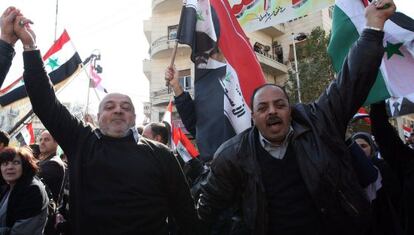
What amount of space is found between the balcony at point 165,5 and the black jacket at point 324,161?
22892mm

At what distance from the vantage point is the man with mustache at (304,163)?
7.30 ft

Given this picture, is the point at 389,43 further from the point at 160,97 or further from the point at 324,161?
the point at 160,97

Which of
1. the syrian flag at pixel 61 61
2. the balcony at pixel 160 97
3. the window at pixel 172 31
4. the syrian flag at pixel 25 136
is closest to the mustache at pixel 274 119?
the syrian flag at pixel 61 61

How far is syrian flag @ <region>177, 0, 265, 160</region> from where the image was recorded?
11.8 ft

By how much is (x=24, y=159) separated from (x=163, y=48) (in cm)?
2138

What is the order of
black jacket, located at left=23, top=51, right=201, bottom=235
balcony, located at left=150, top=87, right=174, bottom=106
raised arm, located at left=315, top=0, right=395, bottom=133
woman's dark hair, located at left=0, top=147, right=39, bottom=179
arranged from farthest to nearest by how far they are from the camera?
1. balcony, located at left=150, top=87, right=174, bottom=106
2. woman's dark hair, located at left=0, top=147, right=39, bottom=179
3. black jacket, located at left=23, top=51, right=201, bottom=235
4. raised arm, located at left=315, top=0, right=395, bottom=133

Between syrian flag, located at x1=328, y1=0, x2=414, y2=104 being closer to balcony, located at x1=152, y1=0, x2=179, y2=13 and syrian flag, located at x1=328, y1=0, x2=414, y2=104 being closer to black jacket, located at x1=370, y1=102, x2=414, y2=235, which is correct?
black jacket, located at x1=370, y1=102, x2=414, y2=235

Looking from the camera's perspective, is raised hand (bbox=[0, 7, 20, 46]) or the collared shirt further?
the collared shirt

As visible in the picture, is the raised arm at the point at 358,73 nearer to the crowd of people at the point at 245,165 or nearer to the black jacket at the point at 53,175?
the crowd of people at the point at 245,165

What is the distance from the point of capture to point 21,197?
3.17m

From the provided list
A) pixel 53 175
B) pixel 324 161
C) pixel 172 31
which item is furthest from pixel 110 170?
pixel 172 31

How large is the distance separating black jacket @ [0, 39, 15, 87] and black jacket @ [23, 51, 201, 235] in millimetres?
123

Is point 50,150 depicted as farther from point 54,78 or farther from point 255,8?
point 255,8

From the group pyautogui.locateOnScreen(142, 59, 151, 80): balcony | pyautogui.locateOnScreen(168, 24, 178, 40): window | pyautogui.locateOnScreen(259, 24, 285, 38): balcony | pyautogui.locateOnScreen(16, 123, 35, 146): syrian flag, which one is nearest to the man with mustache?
pyautogui.locateOnScreen(16, 123, 35, 146): syrian flag
